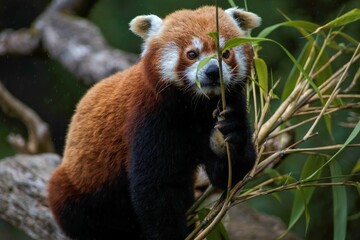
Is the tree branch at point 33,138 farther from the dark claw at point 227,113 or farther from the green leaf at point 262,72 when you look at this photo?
the dark claw at point 227,113

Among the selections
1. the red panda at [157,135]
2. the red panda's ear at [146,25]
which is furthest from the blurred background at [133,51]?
the red panda's ear at [146,25]

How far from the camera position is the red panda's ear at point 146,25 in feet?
10.2

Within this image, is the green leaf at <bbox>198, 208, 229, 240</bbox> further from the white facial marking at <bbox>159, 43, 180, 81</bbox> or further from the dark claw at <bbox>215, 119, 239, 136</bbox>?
the white facial marking at <bbox>159, 43, 180, 81</bbox>

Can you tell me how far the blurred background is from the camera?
525 cm

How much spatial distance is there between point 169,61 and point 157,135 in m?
0.34

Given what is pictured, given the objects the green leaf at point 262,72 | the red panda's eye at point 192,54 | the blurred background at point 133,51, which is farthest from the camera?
the blurred background at point 133,51

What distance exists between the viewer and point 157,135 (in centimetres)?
309

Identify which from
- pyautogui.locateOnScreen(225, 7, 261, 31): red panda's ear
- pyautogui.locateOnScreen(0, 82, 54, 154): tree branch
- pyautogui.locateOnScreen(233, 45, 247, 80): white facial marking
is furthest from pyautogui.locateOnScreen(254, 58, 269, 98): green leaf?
pyautogui.locateOnScreen(0, 82, 54, 154): tree branch

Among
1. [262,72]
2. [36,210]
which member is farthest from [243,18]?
[36,210]

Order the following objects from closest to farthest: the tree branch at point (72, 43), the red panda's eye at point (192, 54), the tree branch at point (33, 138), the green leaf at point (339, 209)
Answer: the red panda's eye at point (192, 54)
the green leaf at point (339, 209)
the tree branch at point (72, 43)
the tree branch at point (33, 138)

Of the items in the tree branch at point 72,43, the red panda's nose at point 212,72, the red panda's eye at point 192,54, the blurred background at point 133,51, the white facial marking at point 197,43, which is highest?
the white facial marking at point 197,43

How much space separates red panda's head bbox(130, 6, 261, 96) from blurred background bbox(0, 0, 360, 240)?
6.40 feet

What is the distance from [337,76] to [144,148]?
1101 mm

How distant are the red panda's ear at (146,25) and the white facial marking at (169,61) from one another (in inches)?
7.4
